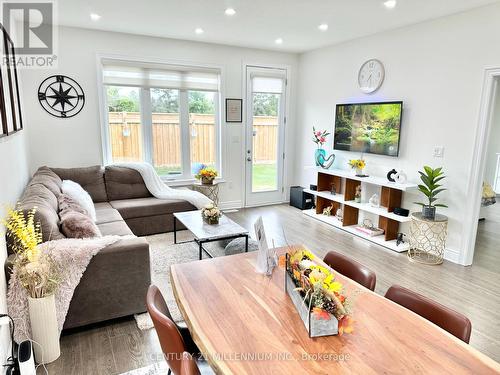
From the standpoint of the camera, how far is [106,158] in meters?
5.09

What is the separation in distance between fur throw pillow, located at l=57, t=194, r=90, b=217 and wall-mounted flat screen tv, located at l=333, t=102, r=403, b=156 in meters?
3.68

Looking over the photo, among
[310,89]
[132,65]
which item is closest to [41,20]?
[132,65]

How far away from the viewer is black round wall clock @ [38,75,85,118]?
4.57m

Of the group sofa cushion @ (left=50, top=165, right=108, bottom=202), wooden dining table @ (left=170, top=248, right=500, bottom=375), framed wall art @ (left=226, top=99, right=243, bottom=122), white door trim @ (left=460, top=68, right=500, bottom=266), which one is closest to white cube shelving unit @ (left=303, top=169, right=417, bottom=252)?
white door trim @ (left=460, top=68, right=500, bottom=266)

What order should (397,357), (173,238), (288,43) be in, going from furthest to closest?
(288,43) → (173,238) → (397,357)

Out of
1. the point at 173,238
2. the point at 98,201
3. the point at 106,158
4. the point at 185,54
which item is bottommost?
the point at 173,238

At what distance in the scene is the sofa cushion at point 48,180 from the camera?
140 inches

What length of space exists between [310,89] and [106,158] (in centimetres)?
Result: 354

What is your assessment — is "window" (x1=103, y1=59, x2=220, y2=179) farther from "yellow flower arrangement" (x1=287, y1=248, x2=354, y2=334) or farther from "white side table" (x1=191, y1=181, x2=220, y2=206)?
"yellow flower arrangement" (x1=287, y1=248, x2=354, y2=334)

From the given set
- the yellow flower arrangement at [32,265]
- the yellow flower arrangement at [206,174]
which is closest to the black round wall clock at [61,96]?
the yellow flower arrangement at [206,174]

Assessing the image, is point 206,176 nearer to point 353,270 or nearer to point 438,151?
point 438,151

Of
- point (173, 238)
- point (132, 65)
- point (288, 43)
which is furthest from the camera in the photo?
point (288, 43)

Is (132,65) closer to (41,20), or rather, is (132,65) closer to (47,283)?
(41,20)

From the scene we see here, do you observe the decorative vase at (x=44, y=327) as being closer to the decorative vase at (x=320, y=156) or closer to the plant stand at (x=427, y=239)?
the plant stand at (x=427, y=239)
